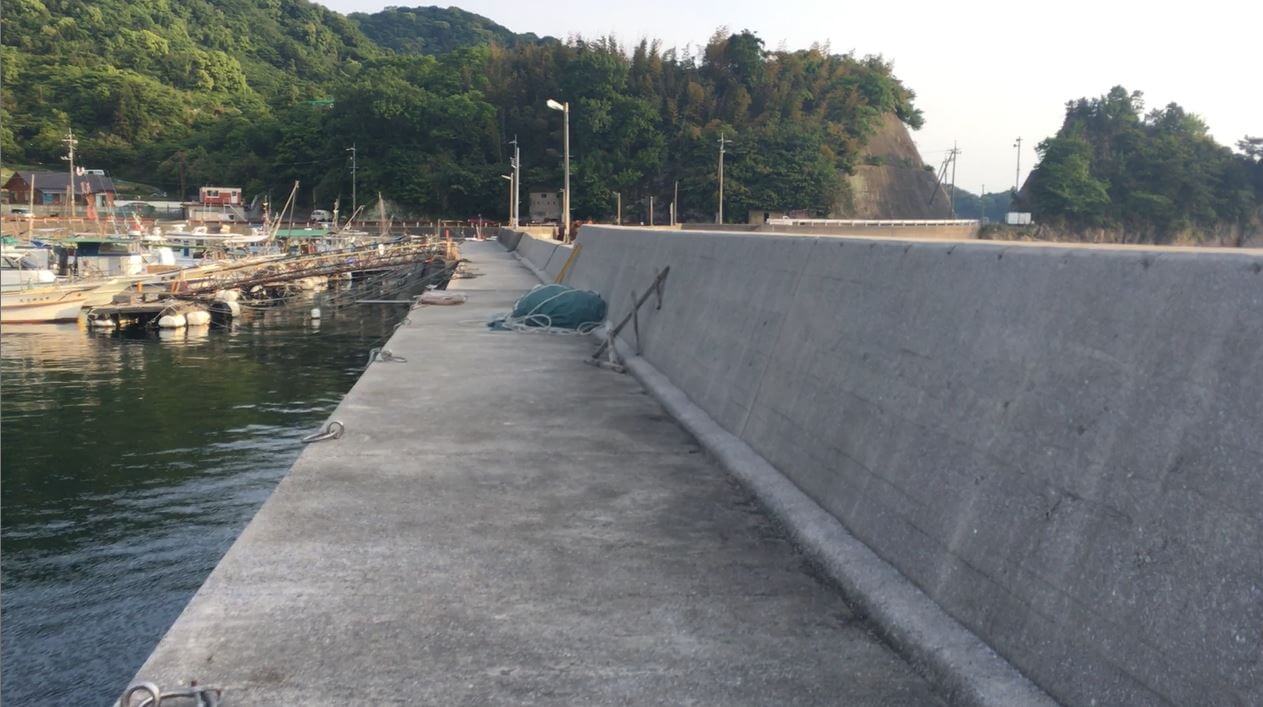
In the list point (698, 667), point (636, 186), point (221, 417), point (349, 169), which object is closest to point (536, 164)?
point (636, 186)

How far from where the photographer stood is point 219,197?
11781 cm

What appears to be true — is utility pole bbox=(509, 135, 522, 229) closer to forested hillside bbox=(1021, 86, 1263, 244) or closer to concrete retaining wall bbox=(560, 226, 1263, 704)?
forested hillside bbox=(1021, 86, 1263, 244)

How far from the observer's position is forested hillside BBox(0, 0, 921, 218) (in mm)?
109812

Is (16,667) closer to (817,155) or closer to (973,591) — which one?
(973,591)

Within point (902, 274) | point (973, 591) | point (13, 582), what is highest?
point (902, 274)

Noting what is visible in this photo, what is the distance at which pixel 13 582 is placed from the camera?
11.3 metres

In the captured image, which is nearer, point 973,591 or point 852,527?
point 973,591

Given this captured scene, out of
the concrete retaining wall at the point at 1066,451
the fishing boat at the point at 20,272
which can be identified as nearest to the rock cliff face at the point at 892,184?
the fishing boat at the point at 20,272

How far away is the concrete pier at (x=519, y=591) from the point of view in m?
4.00

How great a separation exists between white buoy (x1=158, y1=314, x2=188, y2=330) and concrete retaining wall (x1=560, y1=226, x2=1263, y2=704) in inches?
1322

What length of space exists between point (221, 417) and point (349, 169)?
336 ft

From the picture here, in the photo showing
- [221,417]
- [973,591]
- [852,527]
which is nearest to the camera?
[973,591]

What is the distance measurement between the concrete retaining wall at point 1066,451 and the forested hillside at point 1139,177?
18942 mm

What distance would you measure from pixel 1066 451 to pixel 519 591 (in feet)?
8.78
